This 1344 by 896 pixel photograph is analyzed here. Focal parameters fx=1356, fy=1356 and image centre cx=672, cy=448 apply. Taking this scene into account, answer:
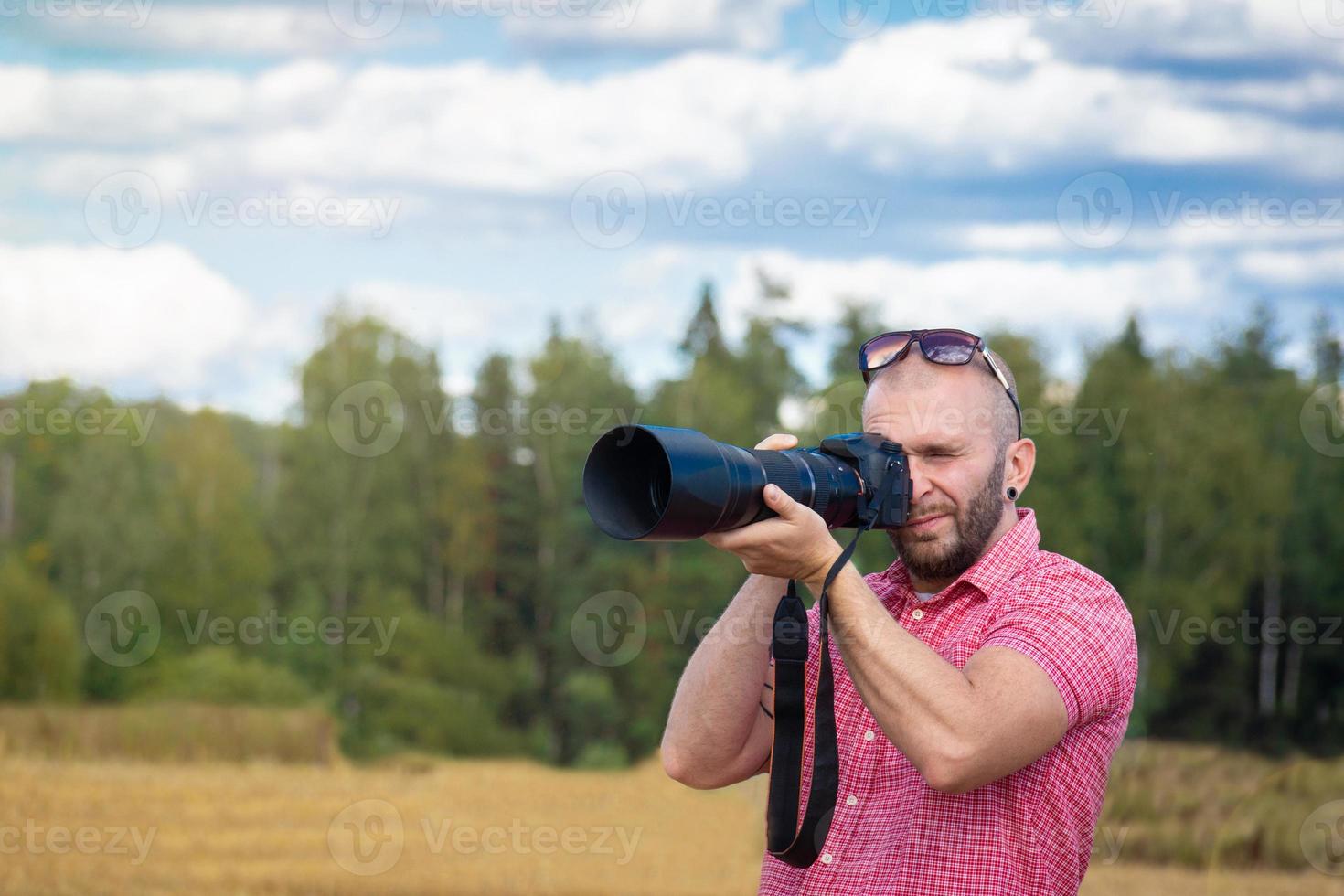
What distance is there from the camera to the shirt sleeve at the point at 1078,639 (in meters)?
2.55

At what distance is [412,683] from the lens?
3134 cm

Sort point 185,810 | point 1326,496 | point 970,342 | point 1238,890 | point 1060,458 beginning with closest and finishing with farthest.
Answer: point 970,342
point 1238,890
point 185,810
point 1060,458
point 1326,496

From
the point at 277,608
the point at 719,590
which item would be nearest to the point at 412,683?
the point at 277,608

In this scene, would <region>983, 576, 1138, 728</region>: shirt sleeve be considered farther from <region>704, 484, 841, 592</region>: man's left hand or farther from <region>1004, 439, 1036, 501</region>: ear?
<region>704, 484, 841, 592</region>: man's left hand

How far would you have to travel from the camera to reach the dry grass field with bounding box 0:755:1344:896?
35.6 ft

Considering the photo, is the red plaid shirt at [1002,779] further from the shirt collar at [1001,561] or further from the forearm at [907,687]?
the forearm at [907,687]

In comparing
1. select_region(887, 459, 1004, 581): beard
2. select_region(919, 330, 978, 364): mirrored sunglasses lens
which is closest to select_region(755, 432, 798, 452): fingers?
select_region(887, 459, 1004, 581): beard

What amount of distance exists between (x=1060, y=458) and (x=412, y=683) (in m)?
15.3

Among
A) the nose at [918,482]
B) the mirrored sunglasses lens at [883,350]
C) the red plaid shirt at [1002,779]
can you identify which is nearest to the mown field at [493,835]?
the red plaid shirt at [1002,779]

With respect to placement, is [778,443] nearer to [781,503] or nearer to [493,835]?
[781,503]

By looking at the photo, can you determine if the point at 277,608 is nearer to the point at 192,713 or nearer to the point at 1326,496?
the point at 192,713

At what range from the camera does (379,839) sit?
583 inches

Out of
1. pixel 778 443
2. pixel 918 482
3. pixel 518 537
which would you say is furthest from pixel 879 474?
pixel 518 537

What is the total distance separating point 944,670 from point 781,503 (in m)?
0.42
